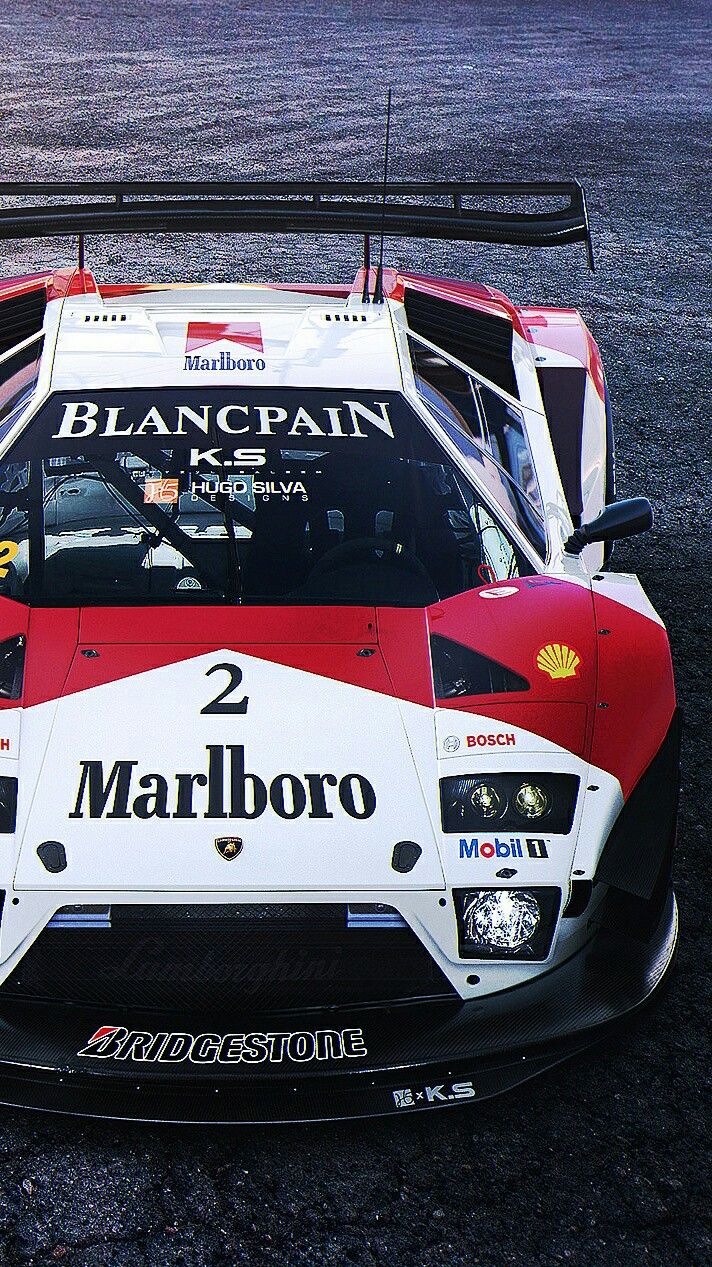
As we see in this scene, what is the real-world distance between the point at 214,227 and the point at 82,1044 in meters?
2.55

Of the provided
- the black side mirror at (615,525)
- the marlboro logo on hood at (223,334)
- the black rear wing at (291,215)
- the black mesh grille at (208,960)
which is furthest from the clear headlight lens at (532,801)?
the black rear wing at (291,215)

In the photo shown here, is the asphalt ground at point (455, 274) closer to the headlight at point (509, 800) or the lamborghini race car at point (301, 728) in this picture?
the lamborghini race car at point (301, 728)

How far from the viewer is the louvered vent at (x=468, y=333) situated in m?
4.44

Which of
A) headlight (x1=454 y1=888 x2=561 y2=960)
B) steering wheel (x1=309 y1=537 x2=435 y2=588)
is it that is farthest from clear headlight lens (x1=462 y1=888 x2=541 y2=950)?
steering wheel (x1=309 y1=537 x2=435 y2=588)

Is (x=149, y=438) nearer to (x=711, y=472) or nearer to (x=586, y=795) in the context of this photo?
(x=586, y=795)

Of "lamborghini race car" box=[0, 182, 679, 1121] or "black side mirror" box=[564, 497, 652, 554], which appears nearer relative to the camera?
"lamborghini race car" box=[0, 182, 679, 1121]

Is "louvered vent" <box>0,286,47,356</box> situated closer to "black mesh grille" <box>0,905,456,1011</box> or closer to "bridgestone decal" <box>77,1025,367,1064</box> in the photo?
"black mesh grille" <box>0,905,456,1011</box>

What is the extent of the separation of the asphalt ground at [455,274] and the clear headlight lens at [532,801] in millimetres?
622

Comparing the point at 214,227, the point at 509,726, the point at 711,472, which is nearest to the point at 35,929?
the point at 509,726

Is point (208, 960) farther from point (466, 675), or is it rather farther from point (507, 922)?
point (466, 675)

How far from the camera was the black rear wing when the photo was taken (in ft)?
14.1

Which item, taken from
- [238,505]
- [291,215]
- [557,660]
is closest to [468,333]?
[291,215]

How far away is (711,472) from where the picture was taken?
6.45m

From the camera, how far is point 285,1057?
274 centimetres
